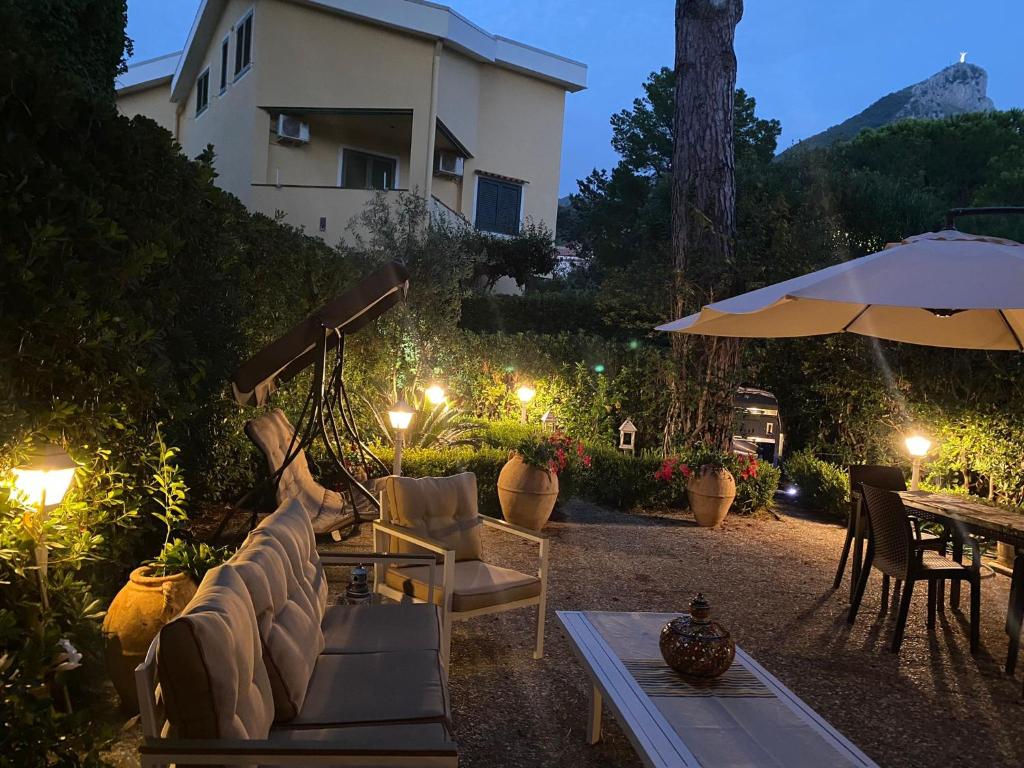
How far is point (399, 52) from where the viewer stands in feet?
47.5

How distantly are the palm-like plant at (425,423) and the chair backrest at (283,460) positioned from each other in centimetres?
231

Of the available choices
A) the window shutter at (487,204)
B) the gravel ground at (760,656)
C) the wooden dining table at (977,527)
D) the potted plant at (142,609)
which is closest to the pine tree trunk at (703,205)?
the gravel ground at (760,656)

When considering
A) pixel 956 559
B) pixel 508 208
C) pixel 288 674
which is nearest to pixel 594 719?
pixel 288 674

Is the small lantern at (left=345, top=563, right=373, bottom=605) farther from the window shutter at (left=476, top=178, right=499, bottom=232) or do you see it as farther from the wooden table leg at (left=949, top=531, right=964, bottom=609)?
the window shutter at (left=476, top=178, right=499, bottom=232)

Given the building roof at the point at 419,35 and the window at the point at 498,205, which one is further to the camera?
the window at the point at 498,205

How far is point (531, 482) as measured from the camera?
670cm

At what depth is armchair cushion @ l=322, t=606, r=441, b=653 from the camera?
3.02 meters

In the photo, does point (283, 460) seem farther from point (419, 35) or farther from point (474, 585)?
point (419, 35)

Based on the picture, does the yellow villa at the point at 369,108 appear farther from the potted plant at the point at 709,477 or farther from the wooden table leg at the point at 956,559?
the wooden table leg at the point at 956,559

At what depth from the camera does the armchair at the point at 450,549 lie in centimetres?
383

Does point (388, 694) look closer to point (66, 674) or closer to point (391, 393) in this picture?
point (66, 674)

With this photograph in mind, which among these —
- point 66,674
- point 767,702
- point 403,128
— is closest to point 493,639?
point 767,702

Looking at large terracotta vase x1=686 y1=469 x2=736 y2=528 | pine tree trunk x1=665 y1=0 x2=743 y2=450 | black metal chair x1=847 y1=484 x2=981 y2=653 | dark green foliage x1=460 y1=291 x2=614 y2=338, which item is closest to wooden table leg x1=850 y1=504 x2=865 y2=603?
black metal chair x1=847 y1=484 x2=981 y2=653

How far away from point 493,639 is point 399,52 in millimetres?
12768
